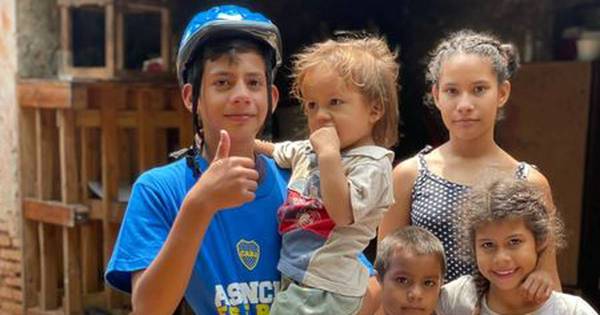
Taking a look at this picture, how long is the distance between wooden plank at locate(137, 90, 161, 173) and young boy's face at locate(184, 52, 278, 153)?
318 centimetres

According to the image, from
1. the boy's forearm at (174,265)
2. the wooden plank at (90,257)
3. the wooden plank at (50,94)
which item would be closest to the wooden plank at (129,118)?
the wooden plank at (50,94)

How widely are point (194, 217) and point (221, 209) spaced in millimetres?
99

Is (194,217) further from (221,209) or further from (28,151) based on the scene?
(28,151)

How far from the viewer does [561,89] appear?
5293 millimetres

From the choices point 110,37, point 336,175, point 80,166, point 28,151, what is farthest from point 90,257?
point 336,175

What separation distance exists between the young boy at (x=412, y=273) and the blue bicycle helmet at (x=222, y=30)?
675 millimetres

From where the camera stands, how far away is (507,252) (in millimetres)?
1884

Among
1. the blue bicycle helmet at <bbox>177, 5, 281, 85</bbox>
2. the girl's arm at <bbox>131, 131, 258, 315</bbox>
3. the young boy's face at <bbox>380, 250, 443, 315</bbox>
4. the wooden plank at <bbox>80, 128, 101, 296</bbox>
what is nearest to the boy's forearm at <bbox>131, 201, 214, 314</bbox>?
the girl's arm at <bbox>131, 131, 258, 315</bbox>

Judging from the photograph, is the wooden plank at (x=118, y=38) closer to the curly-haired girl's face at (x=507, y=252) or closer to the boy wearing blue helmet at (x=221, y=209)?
the boy wearing blue helmet at (x=221, y=209)

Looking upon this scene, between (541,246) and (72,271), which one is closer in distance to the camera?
(541,246)

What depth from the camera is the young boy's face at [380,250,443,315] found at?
6.63ft

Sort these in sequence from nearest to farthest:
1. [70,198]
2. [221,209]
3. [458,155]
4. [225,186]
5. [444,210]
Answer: [225,186] < [221,209] < [444,210] < [458,155] < [70,198]

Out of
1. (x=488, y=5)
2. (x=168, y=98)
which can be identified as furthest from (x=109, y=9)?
(x=488, y=5)

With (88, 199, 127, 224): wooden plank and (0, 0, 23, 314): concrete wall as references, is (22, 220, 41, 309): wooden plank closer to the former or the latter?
(0, 0, 23, 314): concrete wall
